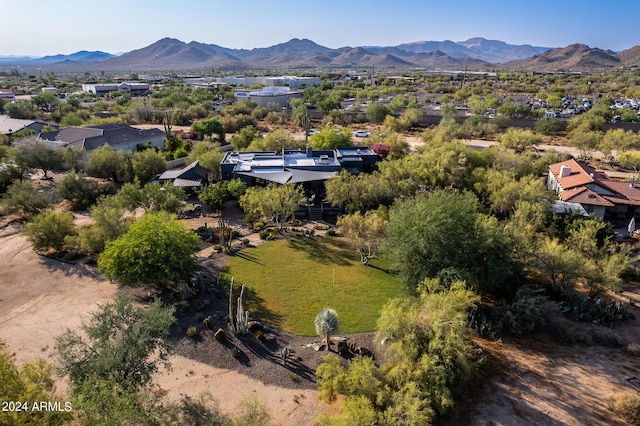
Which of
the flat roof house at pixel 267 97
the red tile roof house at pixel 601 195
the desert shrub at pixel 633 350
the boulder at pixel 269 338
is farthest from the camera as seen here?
the flat roof house at pixel 267 97

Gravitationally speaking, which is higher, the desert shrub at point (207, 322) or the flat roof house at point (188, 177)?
the flat roof house at point (188, 177)

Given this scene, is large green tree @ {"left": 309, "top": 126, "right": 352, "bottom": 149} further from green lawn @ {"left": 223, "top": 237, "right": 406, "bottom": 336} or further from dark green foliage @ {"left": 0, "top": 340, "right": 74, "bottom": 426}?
dark green foliage @ {"left": 0, "top": 340, "right": 74, "bottom": 426}

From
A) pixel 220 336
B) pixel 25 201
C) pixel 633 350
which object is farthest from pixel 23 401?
pixel 25 201

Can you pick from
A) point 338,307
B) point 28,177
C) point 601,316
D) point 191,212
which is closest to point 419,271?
point 338,307

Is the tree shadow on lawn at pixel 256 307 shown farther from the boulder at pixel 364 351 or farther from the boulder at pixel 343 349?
the boulder at pixel 364 351

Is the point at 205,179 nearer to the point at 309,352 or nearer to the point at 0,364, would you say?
the point at 309,352

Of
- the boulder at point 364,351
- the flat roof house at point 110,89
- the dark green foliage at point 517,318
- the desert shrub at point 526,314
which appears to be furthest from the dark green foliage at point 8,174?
the flat roof house at point 110,89

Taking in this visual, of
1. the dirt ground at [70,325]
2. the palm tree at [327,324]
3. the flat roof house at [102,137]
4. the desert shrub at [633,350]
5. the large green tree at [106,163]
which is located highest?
the flat roof house at [102,137]
